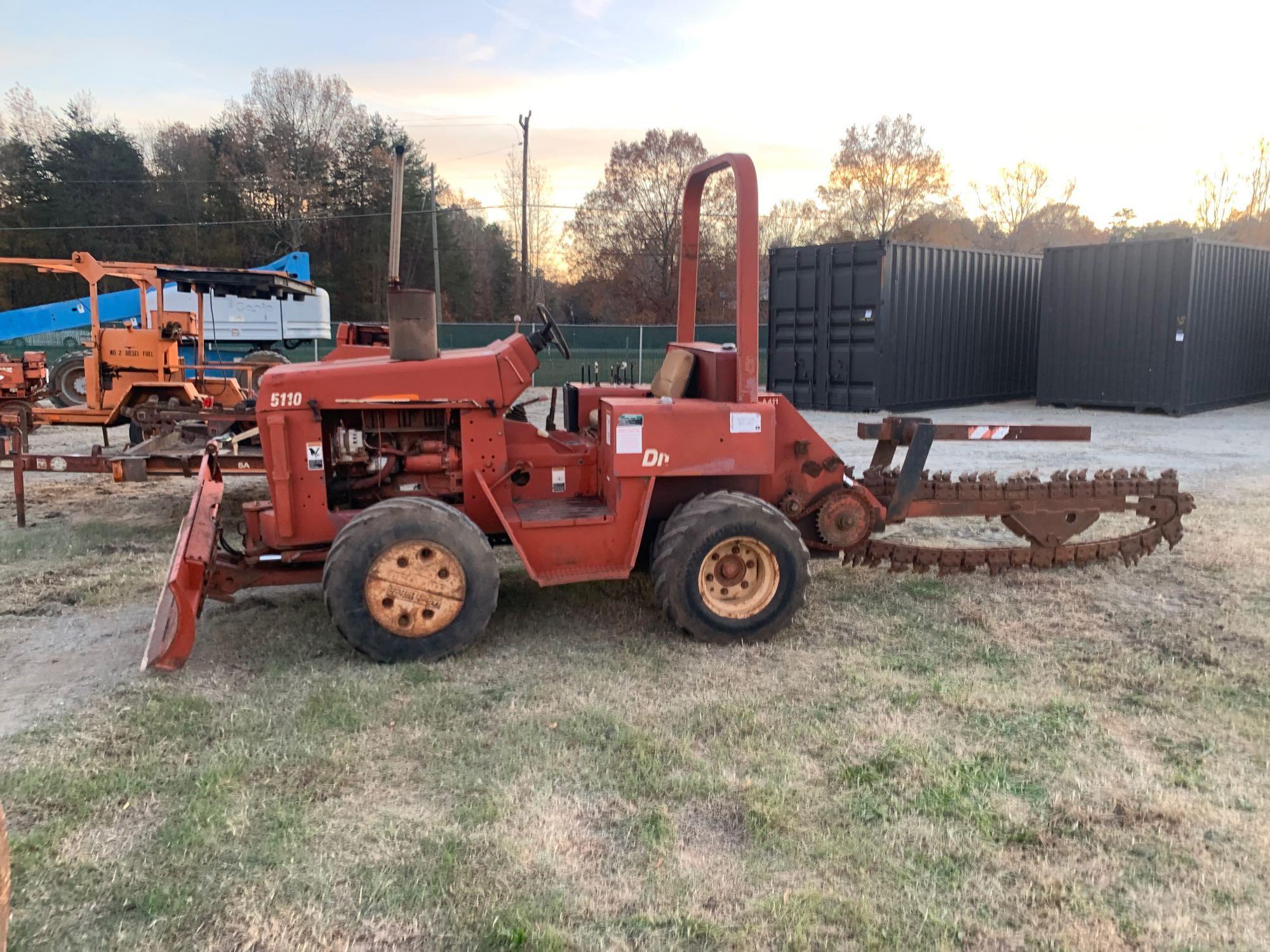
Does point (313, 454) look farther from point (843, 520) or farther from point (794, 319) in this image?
point (794, 319)

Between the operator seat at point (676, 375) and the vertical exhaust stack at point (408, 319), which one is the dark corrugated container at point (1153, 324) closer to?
the operator seat at point (676, 375)

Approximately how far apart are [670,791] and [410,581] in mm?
1685

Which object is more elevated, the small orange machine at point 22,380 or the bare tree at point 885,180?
the bare tree at point 885,180

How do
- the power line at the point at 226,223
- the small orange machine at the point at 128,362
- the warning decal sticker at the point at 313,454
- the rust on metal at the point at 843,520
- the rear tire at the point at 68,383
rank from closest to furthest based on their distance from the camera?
the warning decal sticker at the point at 313,454, the rust on metal at the point at 843,520, the small orange machine at the point at 128,362, the rear tire at the point at 68,383, the power line at the point at 226,223

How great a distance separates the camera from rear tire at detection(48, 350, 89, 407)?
1298 cm

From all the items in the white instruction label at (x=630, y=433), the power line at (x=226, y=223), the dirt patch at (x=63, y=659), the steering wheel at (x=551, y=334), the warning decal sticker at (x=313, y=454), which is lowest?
the dirt patch at (x=63, y=659)

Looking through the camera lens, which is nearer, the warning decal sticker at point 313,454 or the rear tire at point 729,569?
the rear tire at point 729,569

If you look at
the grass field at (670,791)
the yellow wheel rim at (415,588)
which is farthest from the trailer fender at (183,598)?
the yellow wheel rim at (415,588)

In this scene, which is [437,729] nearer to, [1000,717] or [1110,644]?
[1000,717]

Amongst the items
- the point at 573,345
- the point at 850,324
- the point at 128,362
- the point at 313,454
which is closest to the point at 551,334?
the point at 313,454

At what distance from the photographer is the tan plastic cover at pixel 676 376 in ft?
15.8

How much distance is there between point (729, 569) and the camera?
14.9ft

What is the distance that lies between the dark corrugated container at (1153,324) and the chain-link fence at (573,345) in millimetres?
6417

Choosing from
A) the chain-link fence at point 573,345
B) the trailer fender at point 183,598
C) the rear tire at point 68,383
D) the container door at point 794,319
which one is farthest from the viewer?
the chain-link fence at point 573,345
